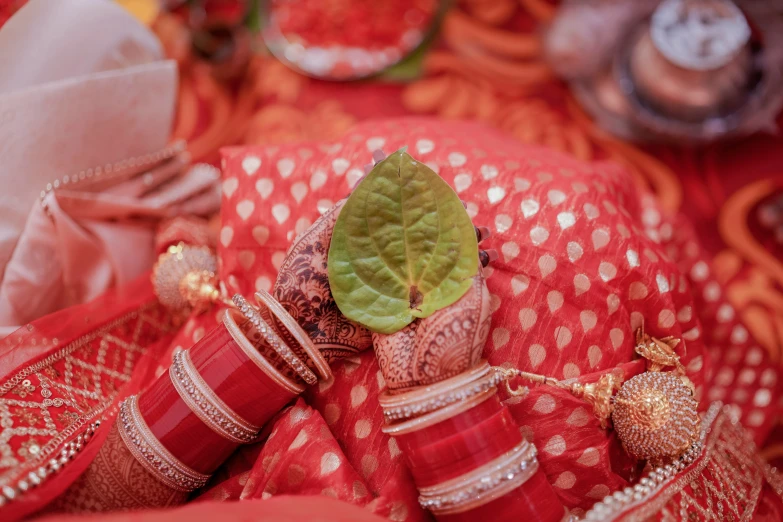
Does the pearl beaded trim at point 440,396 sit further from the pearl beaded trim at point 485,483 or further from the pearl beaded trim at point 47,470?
the pearl beaded trim at point 47,470

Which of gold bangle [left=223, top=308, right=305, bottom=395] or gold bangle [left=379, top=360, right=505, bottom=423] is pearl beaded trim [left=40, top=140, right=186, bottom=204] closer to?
gold bangle [left=223, top=308, right=305, bottom=395]

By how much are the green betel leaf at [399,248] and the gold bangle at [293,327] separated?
0.17 feet

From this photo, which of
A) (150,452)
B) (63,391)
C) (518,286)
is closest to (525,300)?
(518,286)

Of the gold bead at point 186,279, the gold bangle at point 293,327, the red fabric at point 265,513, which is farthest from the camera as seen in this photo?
the gold bead at point 186,279

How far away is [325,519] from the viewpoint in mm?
526

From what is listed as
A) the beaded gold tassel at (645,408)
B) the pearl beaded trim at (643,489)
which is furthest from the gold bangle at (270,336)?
the pearl beaded trim at (643,489)

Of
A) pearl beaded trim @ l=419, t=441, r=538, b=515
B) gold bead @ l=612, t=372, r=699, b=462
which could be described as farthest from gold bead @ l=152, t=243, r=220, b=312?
gold bead @ l=612, t=372, r=699, b=462

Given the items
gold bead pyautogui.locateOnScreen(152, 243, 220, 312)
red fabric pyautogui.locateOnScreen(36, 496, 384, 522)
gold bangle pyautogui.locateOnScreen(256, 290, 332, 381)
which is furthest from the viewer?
gold bead pyautogui.locateOnScreen(152, 243, 220, 312)

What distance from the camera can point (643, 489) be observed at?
24.4 inches

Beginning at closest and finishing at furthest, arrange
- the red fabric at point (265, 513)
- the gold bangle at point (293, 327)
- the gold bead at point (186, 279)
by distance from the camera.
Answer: the red fabric at point (265, 513) < the gold bangle at point (293, 327) < the gold bead at point (186, 279)

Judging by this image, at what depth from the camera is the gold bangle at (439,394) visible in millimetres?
562

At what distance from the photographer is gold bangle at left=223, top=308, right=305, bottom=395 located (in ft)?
1.98

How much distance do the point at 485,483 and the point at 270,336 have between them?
0.26 m

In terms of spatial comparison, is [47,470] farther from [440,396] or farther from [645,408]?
[645,408]
